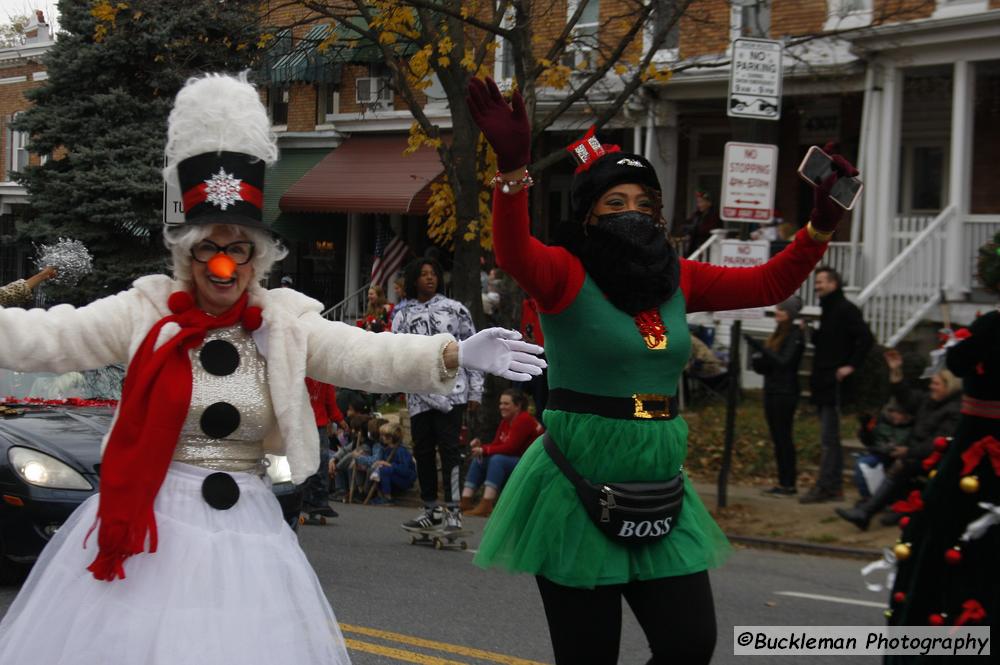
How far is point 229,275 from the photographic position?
352 centimetres

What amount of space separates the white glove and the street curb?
673 cm

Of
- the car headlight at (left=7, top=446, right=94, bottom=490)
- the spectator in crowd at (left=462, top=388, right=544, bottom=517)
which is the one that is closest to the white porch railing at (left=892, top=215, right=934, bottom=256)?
the spectator in crowd at (left=462, top=388, right=544, bottom=517)

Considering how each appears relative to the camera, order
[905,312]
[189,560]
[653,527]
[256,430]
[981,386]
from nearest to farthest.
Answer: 1. [189,560]
2. [256,430]
3. [653,527]
4. [981,386]
5. [905,312]

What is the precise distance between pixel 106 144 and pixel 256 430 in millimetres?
19509

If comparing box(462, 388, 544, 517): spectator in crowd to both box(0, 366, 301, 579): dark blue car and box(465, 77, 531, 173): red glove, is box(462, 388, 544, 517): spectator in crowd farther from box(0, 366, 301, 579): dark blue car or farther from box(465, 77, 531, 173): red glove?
box(465, 77, 531, 173): red glove

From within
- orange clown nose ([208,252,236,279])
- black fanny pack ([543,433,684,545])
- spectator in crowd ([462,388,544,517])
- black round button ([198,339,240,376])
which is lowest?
spectator in crowd ([462,388,544,517])

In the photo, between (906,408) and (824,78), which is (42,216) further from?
(906,408)

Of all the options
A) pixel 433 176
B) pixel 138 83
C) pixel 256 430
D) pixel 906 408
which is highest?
pixel 138 83

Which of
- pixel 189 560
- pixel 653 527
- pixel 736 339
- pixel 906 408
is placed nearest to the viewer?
pixel 189 560

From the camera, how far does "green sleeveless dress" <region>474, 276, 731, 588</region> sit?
380 cm

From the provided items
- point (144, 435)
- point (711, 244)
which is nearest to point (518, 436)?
point (144, 435)

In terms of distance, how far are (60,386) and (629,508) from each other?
21.2ft

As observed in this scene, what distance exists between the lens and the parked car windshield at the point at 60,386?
9.01 meters

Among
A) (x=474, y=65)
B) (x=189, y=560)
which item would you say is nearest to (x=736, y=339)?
(x=474, y=65)
